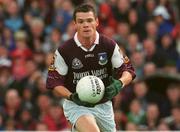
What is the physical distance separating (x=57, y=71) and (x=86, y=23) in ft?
2.33

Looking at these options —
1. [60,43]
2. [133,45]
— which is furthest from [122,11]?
[60,43]

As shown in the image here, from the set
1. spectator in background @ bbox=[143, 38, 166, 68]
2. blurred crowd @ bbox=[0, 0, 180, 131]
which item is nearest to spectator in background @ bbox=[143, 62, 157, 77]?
blurred crowd @ bbox=[0, 0, 180, 131]

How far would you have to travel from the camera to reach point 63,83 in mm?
9914

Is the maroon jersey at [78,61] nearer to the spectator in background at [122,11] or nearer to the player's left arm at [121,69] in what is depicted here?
the player's left arm at [121,69]

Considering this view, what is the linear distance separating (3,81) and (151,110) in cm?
310

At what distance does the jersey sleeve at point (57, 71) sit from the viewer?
9.87 meters

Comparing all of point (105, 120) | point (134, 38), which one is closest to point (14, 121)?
point (134, 38)

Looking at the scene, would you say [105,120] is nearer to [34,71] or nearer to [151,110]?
[151,110]

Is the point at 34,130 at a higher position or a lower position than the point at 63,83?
lower

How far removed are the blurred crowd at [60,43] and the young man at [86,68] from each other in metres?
4.46

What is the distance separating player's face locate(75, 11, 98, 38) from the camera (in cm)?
962

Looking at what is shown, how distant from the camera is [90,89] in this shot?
938cm

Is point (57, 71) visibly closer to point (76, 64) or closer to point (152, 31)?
point (76, 64)

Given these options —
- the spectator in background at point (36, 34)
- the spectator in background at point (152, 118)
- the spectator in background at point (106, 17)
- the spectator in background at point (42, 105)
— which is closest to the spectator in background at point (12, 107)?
the spectator in background at point (42, 105)
